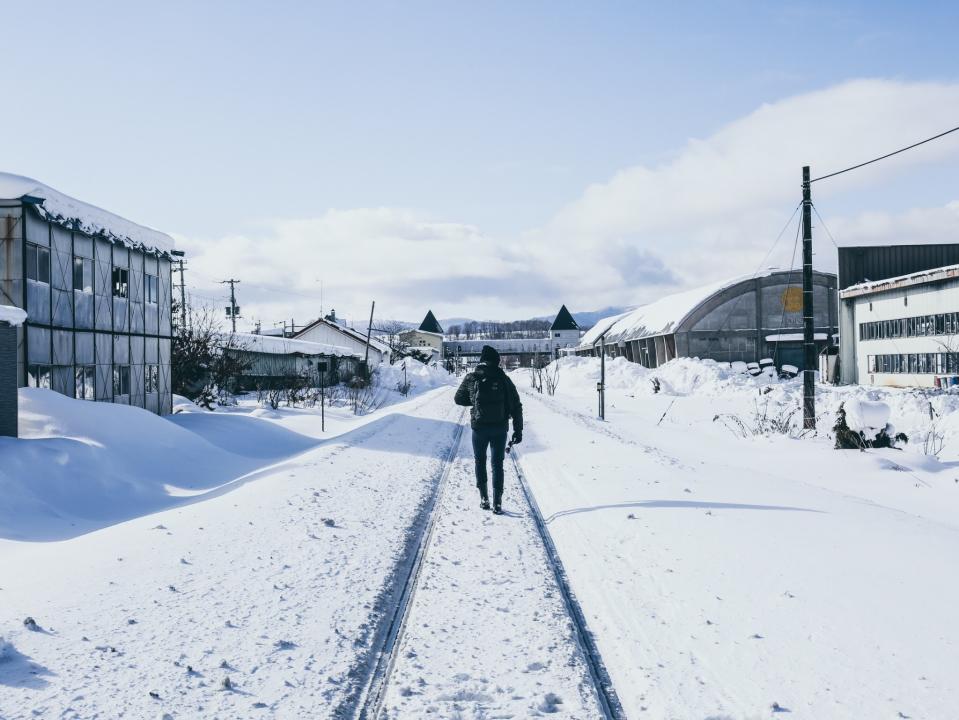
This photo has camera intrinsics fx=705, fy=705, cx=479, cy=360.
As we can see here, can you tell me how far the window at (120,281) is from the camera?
20891 millimetres

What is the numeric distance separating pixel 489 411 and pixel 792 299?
43.8 metres

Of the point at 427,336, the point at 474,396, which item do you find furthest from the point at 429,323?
the point at 474,396

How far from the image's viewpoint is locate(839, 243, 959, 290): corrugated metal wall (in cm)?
3816

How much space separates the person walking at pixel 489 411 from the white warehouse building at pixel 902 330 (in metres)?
23.3

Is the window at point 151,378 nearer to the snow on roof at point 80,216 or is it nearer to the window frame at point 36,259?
the snow on roof at point 80,216

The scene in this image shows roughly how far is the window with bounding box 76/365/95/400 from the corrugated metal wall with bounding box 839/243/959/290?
1412 inches

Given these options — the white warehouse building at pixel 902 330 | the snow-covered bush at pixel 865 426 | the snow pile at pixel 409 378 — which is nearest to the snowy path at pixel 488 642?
the snow-covered bush at pixel 865 426

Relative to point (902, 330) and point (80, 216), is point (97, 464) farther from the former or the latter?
point (902, 330)

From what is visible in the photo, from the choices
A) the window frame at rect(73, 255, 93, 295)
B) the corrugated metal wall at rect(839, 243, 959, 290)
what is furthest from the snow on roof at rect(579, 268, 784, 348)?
the window frame at rect(73, 255, 93, 295)

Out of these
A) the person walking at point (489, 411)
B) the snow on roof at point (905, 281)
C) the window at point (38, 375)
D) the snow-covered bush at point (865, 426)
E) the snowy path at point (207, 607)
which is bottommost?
the snowy path at point (207, 607)

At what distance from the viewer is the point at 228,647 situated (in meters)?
4.34

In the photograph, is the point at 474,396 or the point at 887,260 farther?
the point at 887,260

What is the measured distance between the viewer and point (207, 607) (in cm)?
508

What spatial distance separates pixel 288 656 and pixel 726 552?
419cm
